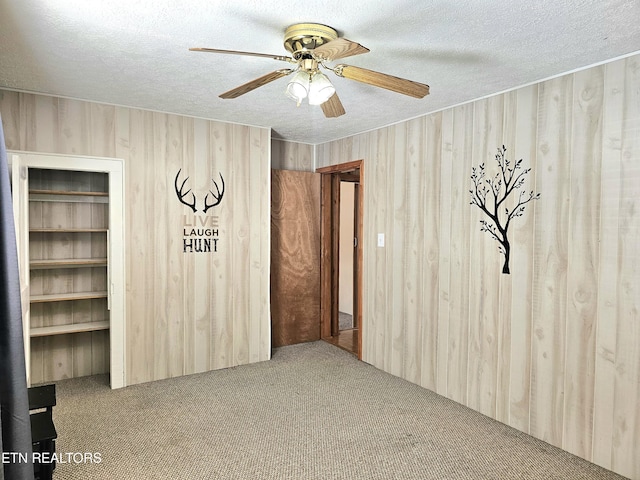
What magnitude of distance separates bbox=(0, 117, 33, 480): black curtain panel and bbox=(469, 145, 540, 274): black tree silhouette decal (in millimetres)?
2891

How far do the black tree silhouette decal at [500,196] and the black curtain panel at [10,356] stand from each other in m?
2.89

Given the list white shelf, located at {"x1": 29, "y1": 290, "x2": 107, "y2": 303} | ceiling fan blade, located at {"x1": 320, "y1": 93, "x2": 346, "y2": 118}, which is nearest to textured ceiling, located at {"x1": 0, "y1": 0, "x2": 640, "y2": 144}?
ceiling fan blade, located at {"x1": 320, "y1": 93, "x2": 346, "y2": 118}

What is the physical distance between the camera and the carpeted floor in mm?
2506

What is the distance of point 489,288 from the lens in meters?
3.25

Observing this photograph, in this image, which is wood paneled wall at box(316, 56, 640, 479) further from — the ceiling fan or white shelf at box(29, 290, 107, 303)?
white shelf at box(29, 290, 107, 303)

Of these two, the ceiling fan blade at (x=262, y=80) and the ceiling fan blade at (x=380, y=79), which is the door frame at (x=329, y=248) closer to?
the ceiling fan blade at (x=262, y=80)

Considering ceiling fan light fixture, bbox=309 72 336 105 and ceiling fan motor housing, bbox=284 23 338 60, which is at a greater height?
ceiling fan motor housing, bbox=284 23 338 60

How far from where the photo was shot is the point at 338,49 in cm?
189

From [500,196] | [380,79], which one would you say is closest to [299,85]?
[380,79]

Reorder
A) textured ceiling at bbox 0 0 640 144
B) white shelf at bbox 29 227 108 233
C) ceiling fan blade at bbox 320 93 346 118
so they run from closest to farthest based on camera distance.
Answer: textured ceiling at bbox 0 0 640 144
ceiling fan blade at bbox 320 93 346 118
white shelf at bbox 29 227 108 233

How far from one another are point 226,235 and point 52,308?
1.62 m

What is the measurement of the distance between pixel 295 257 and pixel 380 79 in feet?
10.3

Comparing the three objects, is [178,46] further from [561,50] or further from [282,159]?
[282,159]

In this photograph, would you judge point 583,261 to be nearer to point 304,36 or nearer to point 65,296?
point 304,36
